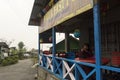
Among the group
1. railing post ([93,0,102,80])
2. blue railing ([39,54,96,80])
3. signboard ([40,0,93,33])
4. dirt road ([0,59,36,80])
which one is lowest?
dirt road ([0,59,36,80])

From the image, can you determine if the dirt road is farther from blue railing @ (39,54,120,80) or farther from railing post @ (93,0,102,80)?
railing post @ (93,0,102,80)

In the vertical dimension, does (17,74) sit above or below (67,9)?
below

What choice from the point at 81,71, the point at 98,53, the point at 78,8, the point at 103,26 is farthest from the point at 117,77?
the point at 103,26

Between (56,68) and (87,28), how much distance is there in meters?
2.41

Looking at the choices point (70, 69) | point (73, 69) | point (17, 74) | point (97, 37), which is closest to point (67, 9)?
point (70, 69)

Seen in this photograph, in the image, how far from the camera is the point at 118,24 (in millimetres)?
9312

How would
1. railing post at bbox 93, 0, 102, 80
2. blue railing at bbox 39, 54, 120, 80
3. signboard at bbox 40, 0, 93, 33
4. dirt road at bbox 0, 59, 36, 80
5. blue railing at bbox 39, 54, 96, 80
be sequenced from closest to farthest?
railing post at bbox 93, 0, 102, 80 → blue railing at bbox 39, 54, 120, 80 → signboard at bbox 40, 0, 93, 33 → blue railing at bbox 39, 54, 96, 80 → dirt road at bbox 0, 59, 36, 80

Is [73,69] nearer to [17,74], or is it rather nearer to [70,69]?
[70,69]

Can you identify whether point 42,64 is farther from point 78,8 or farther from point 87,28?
point 78,8

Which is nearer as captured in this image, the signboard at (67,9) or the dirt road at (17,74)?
the signboard at (67,9)

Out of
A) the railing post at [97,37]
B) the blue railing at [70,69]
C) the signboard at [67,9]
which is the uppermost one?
the signboard at [67,9]

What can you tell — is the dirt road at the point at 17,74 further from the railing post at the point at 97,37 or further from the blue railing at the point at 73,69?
the railing post at the point at 97,37

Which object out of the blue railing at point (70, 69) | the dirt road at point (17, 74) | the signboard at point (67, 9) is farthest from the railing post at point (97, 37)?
the dirt road at point (17, 74)

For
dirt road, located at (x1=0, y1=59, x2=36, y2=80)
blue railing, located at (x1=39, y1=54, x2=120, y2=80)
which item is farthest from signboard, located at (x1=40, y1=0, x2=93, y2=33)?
dirt road, located at (x1=0, y1=59, x2=36, y2=80)
